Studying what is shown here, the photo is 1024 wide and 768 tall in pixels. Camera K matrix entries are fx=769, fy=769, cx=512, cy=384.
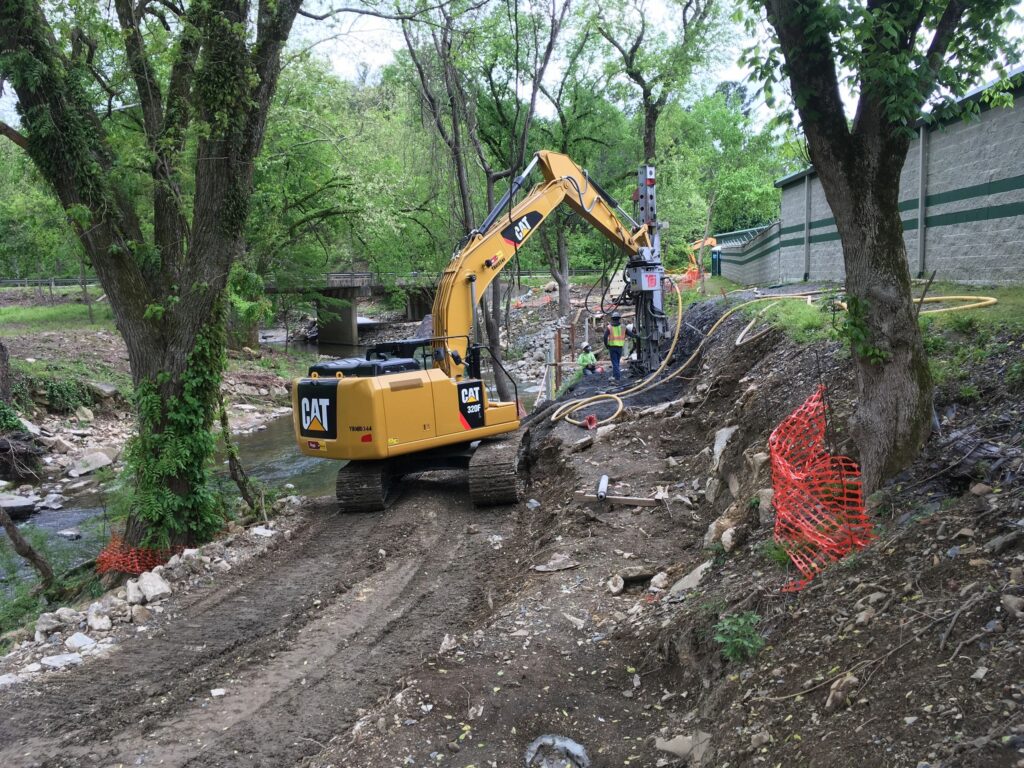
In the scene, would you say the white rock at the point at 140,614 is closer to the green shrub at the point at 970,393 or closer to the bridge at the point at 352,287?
the green shrub at the point at 970,393

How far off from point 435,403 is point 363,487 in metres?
1.47

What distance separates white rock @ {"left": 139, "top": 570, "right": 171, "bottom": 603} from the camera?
25.2ft

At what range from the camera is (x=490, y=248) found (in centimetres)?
1091

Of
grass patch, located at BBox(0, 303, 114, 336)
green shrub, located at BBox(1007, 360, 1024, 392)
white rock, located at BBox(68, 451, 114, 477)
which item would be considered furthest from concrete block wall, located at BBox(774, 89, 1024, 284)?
grass patch, located at BBox(0, 303, 114, 336)

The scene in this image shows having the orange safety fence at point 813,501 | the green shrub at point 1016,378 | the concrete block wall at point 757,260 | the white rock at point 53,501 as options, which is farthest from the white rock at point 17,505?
the concrete block wall at point 757,260

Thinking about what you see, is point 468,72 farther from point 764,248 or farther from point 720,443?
point 720,443

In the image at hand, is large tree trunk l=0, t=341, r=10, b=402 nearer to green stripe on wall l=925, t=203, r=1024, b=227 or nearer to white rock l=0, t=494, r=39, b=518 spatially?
white rock l=0, t=494, r=39, b=518

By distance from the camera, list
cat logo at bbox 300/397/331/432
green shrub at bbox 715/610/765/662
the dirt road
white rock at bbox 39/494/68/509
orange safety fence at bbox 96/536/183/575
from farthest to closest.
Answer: white rock at bbox 39/494/68/509 → cat logo at bbox 300/397/331/432 → orange safety fence at bbox 96/536/183/575 → the dirt road → green shrub at bbox 715/610/765/662

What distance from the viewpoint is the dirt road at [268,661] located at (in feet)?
16.7

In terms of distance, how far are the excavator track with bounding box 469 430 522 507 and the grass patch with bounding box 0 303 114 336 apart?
70.3 feet

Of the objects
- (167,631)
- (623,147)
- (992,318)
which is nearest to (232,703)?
(167,631)

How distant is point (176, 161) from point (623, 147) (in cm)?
2003

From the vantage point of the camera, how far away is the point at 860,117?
4645 mm

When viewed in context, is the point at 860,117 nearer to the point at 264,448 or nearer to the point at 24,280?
the point at 264,448
